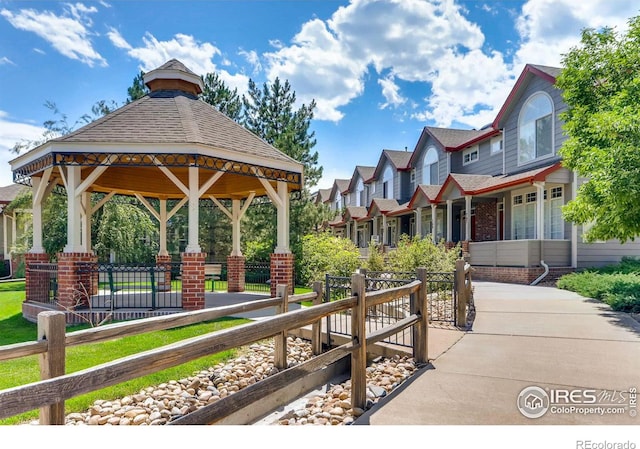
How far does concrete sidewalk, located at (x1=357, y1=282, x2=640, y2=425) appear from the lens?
3721 mm

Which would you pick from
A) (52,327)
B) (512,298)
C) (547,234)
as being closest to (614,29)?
(512,298)

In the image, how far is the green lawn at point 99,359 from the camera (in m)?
4.90

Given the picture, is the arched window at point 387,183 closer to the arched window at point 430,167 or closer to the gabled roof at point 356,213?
the gabled roof at point 356,213

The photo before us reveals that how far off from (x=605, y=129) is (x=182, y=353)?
8.68 m

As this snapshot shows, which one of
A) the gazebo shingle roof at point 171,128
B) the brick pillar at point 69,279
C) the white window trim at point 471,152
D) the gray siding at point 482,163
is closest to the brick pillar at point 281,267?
the gazebo shingle roof at point 171,128

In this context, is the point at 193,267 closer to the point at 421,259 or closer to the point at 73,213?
the point at 73,213

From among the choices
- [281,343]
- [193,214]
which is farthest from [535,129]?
[281,343]

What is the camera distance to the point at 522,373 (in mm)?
4754

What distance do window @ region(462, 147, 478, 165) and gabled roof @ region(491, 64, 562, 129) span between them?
2.63 meters

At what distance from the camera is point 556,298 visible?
10.9 meters

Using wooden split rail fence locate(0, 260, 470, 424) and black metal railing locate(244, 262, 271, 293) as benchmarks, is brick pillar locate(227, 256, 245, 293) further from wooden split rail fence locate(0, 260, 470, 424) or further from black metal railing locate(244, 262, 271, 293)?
wooden split rail fence locate(0, 260, 470, 424)

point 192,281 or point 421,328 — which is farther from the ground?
point 192,281

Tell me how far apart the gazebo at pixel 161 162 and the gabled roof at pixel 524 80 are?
11532mm

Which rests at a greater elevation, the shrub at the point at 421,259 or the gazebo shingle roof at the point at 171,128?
the gazebo shingle roof at the point at 171,128
